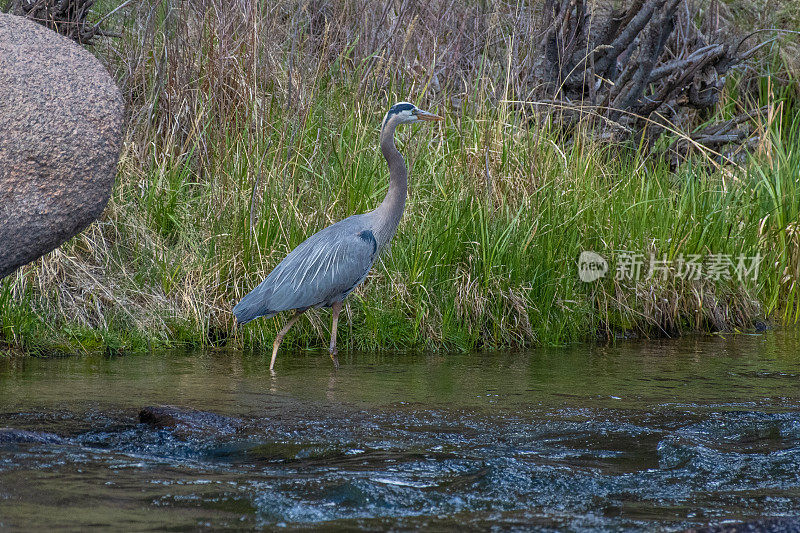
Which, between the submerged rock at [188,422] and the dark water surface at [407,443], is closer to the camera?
the dark water surface at [407,443]

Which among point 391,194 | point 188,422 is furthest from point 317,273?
point 188,422

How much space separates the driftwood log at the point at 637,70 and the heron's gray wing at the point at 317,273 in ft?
9.47

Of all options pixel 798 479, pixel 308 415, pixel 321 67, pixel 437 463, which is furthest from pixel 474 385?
pixel 321 67

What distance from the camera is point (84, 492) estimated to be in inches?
109

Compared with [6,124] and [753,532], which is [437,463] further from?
[6,124]

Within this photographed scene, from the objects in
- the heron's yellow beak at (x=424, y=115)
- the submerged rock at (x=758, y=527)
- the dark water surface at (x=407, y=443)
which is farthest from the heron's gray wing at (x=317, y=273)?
the submerged rock at (x=758, y=527)

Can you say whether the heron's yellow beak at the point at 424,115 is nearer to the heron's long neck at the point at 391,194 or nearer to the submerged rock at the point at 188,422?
the heron's long neck at the point at 391,194

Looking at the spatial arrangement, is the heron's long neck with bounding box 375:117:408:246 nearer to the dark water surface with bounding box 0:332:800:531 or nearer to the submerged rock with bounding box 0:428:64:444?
the dark water surface with bounding box 0:332:800:531

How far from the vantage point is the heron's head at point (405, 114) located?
5898mm

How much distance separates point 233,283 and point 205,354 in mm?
544

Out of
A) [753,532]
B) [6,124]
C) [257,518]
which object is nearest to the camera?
[753,532]

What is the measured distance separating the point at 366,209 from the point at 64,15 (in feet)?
9.56

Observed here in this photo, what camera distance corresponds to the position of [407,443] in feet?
11.7

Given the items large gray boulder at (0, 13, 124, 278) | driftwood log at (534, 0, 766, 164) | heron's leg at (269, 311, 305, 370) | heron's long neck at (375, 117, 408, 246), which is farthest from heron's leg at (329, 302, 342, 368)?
driftwood log at (534, 0, 766, 164)
